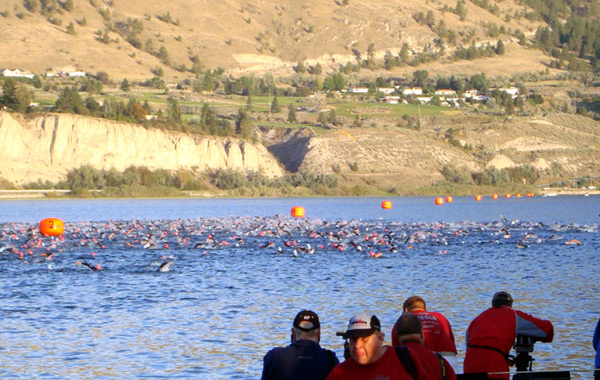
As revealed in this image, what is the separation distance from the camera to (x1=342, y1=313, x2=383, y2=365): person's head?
Answer: 23.6 ft

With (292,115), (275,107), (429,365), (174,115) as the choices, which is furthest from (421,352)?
(275,107)

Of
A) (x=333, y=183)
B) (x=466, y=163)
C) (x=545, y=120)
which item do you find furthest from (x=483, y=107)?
(x=333, y=183)

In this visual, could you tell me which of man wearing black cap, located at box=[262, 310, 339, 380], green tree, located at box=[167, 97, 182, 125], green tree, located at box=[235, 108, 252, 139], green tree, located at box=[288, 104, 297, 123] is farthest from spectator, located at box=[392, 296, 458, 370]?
green tree, located at box=[288, 104, 297, 123]

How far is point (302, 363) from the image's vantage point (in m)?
8.72

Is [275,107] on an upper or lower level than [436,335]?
upper

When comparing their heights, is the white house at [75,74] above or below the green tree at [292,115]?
above

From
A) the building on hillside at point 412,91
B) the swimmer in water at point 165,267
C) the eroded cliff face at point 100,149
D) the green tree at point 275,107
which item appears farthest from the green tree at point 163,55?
the swimmer in water at point 165,267

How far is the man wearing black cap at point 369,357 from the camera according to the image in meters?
7.21

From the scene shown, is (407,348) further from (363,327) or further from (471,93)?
(471,93)

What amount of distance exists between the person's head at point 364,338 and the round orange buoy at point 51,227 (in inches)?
1528

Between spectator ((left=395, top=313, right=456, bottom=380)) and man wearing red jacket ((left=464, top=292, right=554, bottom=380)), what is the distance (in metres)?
1.97

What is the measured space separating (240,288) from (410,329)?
1731 centimetres

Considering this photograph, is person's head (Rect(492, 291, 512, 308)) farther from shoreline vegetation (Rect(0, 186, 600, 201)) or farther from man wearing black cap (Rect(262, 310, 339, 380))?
shoreline vegetation (Rect(0, 186, 600, 201))

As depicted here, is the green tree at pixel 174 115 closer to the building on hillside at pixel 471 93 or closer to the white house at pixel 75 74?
the white house at pixel 75 74
